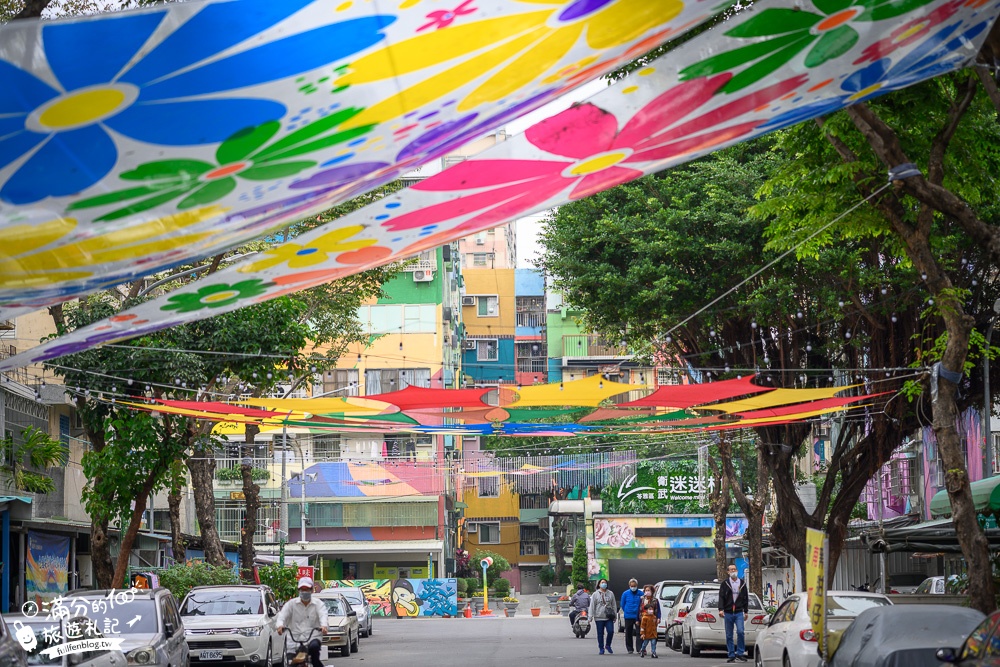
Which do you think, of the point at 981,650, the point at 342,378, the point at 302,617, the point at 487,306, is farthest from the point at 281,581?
the point at 487,306

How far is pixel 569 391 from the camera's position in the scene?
650 inches

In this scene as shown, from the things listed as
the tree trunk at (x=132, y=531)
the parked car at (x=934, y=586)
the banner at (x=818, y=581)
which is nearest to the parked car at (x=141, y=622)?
the tree trunk at (x=132, y=531)

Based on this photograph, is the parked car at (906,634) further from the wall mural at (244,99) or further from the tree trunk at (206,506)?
the tree trunk at (206,506)

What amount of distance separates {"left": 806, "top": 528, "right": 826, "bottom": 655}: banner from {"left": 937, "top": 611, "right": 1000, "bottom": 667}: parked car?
11.1ft

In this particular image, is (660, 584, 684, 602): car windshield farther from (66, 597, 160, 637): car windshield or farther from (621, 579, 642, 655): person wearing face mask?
(66, 597, 160, 637): car windshield

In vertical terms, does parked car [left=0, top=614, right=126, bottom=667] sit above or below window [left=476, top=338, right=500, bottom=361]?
below

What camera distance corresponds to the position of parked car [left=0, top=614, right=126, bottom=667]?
11922 millimetres

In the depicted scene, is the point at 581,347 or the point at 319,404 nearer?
the point at 319,404

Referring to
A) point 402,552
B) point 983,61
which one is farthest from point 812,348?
point 402,552

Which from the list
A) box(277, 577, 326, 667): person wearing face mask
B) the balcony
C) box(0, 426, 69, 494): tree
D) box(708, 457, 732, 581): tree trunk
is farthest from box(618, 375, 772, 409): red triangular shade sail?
the balcony

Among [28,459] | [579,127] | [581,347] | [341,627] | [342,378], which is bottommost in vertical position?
[341,627]

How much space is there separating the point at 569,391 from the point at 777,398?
135 inches

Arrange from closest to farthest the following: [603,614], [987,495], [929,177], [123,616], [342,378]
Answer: [929,177] → [123,616] → [987,495] → [603,614] → [342,378]

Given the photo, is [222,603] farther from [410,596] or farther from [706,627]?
[410,596]
